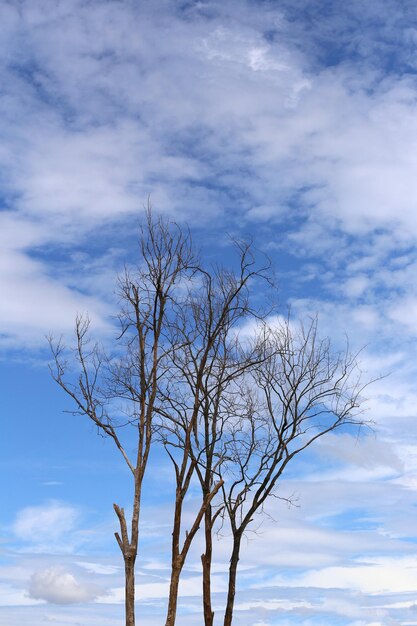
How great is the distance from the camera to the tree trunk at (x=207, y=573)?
17844 millimetres

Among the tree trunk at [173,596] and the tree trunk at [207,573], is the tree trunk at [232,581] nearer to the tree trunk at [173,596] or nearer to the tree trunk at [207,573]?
the tree trunk at [207,573]

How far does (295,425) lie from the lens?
1956 centimetres

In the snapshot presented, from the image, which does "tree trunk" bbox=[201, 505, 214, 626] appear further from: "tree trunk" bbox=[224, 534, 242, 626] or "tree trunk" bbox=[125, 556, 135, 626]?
"tree trunk" bbox=[125, 556, 135, 626]

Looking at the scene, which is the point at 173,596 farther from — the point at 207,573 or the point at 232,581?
the point at 232,581

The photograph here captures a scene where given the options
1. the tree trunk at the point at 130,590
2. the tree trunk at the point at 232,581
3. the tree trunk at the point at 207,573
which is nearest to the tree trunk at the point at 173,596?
the tree trunk at the point at 130,590

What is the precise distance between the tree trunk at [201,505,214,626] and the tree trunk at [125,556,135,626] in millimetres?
5368

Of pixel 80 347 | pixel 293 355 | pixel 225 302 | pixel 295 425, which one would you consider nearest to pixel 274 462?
pixel 295 425

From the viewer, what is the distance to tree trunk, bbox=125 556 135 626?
42.4 ft

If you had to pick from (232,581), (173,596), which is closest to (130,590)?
(173,596)

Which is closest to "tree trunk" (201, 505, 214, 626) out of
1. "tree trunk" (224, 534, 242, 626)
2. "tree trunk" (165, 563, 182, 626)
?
"tree trunk" (224, 534, 242, 626)

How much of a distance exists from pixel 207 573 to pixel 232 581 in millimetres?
626

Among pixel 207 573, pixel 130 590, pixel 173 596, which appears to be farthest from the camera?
pixel 207 573

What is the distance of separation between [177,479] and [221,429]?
5109mm

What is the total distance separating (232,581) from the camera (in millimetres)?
18250
